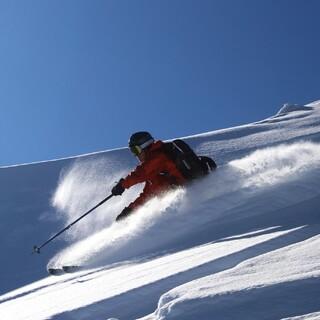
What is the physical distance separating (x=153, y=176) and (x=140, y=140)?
0.66 m

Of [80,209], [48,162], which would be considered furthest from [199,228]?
[48,162]

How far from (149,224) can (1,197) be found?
21.3 feet

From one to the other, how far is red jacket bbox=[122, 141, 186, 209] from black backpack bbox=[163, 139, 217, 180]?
8cm

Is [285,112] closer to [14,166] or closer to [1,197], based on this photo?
[14,166]

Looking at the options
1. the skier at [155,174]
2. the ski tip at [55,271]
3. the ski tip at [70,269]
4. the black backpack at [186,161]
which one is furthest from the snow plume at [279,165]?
the ski tip at [55,271]

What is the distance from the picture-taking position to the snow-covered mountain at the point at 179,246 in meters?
3.05

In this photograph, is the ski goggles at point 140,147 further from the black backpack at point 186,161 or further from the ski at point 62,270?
the ski at point 62,270

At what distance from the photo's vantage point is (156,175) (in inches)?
350

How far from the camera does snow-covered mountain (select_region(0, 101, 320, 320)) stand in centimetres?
305

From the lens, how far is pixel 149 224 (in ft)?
24.0

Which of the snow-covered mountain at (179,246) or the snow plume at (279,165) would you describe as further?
the snow plume at (279,165)

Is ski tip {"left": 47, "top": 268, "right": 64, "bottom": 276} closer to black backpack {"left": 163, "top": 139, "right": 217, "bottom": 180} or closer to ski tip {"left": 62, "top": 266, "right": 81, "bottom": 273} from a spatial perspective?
ski tip {"left": 62, "top": 266, "right": 81, "bottom": 273}

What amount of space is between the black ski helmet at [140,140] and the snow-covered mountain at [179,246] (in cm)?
106

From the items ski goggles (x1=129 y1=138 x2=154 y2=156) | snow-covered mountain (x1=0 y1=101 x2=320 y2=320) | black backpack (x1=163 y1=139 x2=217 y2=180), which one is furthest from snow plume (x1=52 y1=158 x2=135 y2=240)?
black backpack (x1=163 y1=139 x2=217 y2=180)
